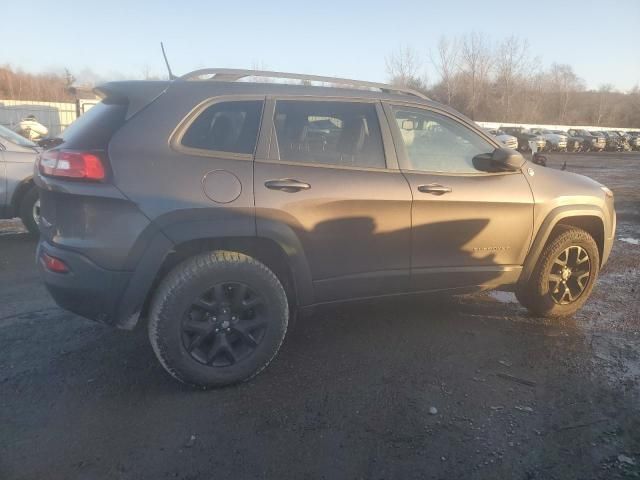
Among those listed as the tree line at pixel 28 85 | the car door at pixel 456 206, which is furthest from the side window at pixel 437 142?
the tree line at pixel 28 85

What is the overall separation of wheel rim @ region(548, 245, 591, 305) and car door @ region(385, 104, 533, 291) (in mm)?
431

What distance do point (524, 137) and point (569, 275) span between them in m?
36.7

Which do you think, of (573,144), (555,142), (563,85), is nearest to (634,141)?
(573,144)

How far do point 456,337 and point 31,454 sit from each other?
2.84 m

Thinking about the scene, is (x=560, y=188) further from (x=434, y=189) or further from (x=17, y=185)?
(x=17, y=185)

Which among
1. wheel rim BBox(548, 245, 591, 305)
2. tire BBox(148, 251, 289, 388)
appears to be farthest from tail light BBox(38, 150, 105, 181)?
wheel rim BBox(548, 245, 591, 305)

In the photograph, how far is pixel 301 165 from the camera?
310 cm

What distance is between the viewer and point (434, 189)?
135 inches

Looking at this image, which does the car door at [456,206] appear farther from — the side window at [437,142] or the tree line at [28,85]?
the tree line at [28,85]

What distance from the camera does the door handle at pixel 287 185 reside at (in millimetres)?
2966

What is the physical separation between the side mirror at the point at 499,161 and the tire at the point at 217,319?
1.82 m

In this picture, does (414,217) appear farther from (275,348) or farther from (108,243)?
(108,243)

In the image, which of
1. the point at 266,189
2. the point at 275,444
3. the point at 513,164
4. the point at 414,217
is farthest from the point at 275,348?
Answer: the point at 513,164

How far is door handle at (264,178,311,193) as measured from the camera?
117 inches
